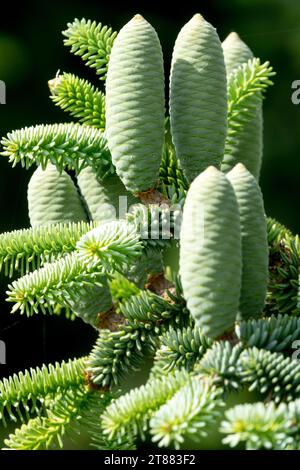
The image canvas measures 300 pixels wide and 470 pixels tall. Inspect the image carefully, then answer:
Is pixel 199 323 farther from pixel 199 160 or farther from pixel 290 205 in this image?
pixel 290 205

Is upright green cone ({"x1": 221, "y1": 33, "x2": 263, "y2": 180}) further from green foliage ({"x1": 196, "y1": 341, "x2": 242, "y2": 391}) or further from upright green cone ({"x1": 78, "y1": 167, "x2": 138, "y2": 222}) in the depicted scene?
green foliage ({"x1": 196, "y1": 341, "x2": 242, "y2": 391})

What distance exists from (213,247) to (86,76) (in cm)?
223

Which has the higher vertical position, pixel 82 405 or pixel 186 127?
pixel 186 127

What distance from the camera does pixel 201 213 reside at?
0.72m

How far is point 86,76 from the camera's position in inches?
113

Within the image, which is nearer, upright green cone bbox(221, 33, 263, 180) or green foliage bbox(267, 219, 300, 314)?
green foliage bbox(267, 219, 300, 314)

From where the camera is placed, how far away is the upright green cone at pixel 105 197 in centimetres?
92

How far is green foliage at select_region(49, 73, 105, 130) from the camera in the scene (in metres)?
1.01

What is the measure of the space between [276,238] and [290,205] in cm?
188

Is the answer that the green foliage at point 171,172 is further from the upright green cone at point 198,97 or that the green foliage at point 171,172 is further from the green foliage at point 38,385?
the green foliage at point 38,385

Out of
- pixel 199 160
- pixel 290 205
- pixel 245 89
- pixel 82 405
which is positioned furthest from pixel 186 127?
pixel 290 205

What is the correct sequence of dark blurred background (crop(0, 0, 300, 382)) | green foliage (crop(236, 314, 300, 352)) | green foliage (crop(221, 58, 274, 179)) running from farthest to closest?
dark blurred background (crop(0, 0, 300, 382)), green foliage (crop(221, 58, 274, 179)), green foliage (crop(236, 314, 300, 352))

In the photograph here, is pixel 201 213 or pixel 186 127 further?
pixel 186 127

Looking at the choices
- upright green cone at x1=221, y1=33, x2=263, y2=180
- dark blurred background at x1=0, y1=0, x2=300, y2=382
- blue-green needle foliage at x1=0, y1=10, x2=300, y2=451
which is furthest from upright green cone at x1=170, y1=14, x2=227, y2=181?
dark blurred background at x1=0, y1=0, x2=300, y2=382
